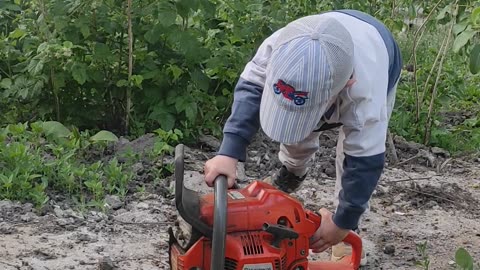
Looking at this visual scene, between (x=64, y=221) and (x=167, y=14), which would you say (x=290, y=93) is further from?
(x=167, y=14)

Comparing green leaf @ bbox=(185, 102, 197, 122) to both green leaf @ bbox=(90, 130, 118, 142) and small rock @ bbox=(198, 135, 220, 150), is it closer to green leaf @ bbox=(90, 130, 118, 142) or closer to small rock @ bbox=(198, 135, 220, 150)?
small rock @ bbox=(198, 135, 220, 150)

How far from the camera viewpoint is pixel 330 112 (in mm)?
2906

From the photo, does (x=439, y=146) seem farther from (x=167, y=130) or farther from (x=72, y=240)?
(x=72, y=240)

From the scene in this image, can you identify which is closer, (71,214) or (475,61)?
(475,61)

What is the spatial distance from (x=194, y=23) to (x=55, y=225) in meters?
1.68

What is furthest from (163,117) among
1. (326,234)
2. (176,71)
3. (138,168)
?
(326,234)

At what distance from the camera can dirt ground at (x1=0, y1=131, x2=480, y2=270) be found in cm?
343

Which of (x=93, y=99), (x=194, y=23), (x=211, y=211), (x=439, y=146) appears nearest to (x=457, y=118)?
(x=439, y=146)

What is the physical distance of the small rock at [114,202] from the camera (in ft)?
12.7

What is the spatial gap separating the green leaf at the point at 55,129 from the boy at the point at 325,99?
169 cm

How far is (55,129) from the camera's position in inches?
175

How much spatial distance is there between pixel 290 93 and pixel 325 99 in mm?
115

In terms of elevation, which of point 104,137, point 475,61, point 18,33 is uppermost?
point 475,61

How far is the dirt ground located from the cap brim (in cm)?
95
